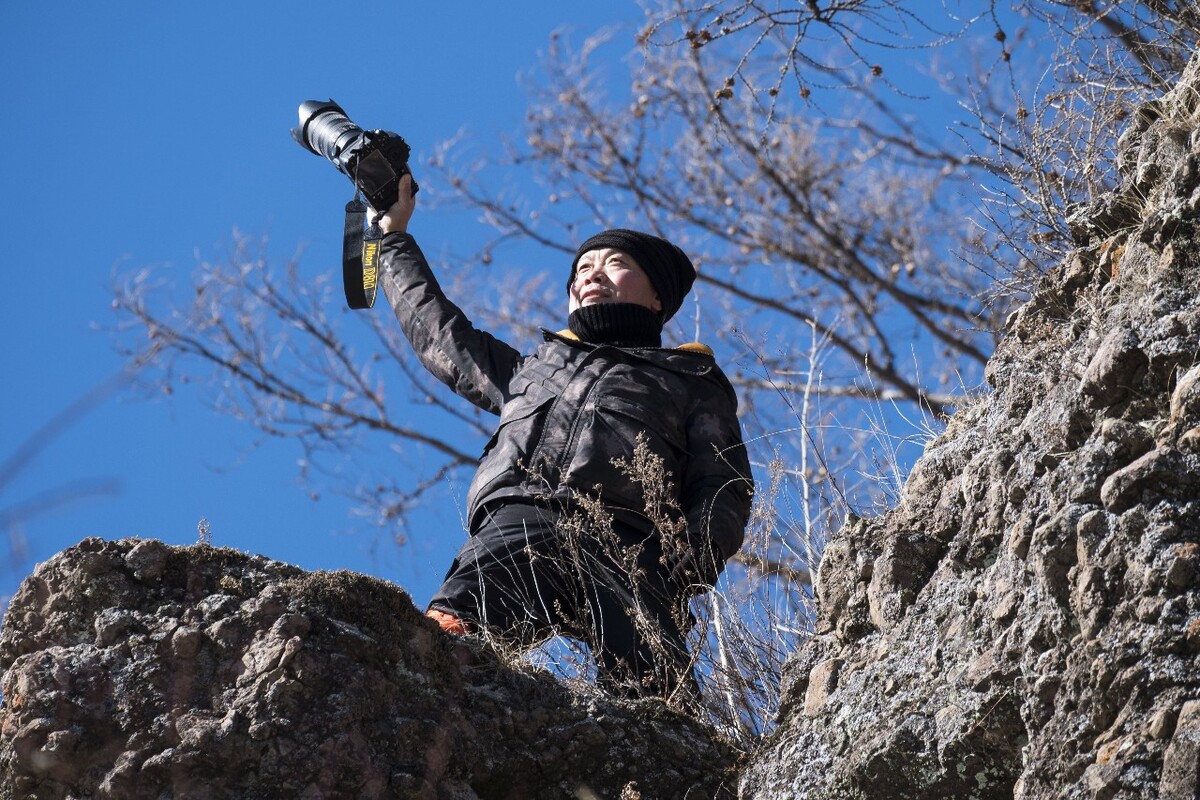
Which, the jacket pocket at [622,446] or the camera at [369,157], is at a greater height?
the camera at [369,157]

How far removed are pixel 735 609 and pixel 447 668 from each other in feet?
2.80

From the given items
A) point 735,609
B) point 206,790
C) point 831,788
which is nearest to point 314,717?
point 206,790

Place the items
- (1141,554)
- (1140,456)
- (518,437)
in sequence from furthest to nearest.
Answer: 1. (518,437)
2. (1140,456)
3. (1141,554)

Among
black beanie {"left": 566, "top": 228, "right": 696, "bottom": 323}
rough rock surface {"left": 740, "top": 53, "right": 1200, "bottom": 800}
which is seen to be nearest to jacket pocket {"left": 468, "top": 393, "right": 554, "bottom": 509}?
black beanie {"left": 566, "top": 228, "right": 696, "bottom": 323}

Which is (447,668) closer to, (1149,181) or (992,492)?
(992,492)

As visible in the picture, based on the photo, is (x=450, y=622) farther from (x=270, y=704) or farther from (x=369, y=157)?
(x=369, y=157)

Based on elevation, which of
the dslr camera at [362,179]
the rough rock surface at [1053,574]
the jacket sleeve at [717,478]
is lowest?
the rough rock surface at [1053,574]

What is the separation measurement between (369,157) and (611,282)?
1003 millimetres

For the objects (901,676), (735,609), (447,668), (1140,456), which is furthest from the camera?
(735,609)

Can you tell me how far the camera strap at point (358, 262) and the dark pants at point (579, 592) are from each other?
122 cm

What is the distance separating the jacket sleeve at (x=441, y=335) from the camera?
5.17 meters

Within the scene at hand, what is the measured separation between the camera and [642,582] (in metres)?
4.10

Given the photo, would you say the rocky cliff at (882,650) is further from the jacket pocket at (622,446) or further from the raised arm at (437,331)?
the raised arm at (437,331)

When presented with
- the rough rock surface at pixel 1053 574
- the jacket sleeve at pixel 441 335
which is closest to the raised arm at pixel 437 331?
the jacket sleeve at pixel 441 335
